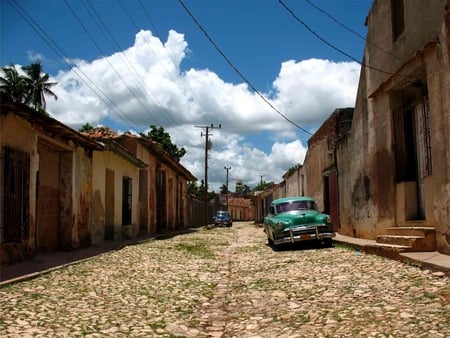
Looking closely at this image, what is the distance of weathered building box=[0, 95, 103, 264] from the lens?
9.75 m

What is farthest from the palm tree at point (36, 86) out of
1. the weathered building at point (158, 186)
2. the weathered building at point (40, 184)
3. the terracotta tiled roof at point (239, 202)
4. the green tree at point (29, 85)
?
the terracotta tiled roof at point (239, 202)

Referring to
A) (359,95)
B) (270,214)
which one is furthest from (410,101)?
(270,214)

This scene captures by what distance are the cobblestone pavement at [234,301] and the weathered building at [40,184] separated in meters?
1.56

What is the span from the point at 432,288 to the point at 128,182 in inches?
641

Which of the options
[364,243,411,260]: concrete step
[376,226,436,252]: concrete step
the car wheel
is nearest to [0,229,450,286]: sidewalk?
[364,243,411,260]: concrete step

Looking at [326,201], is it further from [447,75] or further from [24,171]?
[24,171]

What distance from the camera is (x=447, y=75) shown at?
9.09 metres

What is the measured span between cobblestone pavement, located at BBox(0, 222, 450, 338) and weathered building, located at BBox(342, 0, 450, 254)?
7.27 feet

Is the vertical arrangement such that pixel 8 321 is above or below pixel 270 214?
below

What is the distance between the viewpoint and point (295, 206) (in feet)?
50.7

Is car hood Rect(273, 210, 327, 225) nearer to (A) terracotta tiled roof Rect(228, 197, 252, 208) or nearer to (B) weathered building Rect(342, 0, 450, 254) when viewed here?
(B) weathered building Rect(342, 0, 450, 254)

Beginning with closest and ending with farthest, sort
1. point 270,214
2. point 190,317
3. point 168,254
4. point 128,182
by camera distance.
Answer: point 190,317 < point 168,254 < point 270,214 < point 128,182

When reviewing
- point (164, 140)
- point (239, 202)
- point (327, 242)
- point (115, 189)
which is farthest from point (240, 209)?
point (327, 242)

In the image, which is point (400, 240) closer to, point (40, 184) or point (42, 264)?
point (42, 264)
